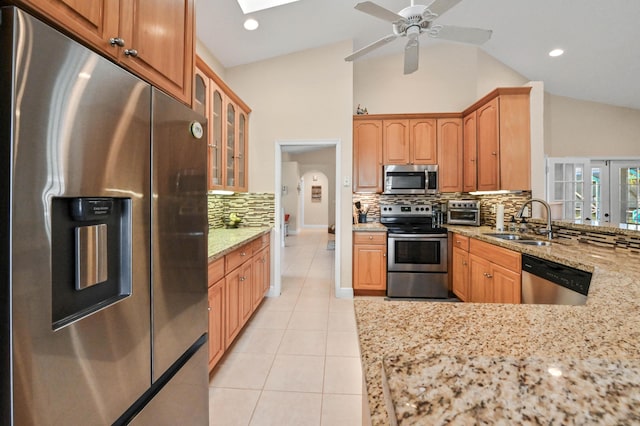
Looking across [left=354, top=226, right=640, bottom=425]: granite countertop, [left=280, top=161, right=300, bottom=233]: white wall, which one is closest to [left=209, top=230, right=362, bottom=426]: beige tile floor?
[left=354, top=226, right=640, bottom=425]: granite countertop

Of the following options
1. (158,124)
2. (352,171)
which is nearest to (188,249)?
(158,124)

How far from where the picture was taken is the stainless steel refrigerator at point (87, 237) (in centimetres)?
55

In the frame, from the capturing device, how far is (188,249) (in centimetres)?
112

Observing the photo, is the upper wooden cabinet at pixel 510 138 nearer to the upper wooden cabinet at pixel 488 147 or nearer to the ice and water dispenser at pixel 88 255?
the upper wooden cabinet at pixel 488 147

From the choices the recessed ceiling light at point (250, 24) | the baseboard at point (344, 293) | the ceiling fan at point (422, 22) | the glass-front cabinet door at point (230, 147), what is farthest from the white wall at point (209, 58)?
the baseboard at point (344, 293)

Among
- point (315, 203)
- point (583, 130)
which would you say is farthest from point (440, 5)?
point (315, 203)

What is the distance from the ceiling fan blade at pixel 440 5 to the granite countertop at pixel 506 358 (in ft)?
6.11

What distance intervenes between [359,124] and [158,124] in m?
3.16

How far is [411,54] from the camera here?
2.43m

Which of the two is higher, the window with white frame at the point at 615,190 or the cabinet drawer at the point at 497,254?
the window with white frame at the point at 615,190

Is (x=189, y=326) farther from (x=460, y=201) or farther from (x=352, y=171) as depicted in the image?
(x=460, y=201)

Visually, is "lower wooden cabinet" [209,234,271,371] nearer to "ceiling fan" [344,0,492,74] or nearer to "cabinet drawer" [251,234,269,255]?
"cabinet drawer" [251,234,269,255]

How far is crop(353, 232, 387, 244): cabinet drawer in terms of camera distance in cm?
345

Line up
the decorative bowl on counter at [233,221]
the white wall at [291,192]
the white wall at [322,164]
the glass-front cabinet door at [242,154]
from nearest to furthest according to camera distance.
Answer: the glass-front cabinet door at [242,154]
the decorative bowl on counter at [233,221]
the white wall at [291,192]
the white wall at [322,164]
